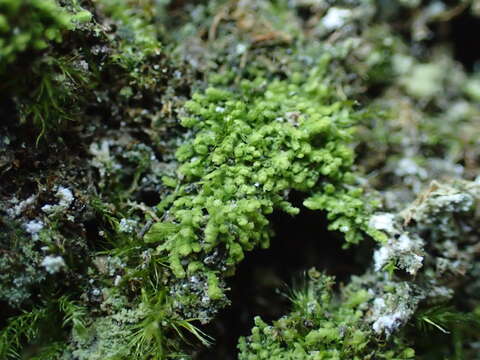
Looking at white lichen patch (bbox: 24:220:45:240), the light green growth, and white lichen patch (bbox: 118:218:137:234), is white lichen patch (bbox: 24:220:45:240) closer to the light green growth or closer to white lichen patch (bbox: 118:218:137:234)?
white lichen patch (bbox: 118:218:137:234)

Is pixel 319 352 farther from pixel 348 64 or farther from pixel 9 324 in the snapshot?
pixel 348 64

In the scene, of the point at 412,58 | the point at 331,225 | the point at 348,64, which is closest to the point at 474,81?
the point at 412,58

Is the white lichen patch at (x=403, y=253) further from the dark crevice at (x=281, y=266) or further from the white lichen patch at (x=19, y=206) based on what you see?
the white lichen patch at (x=19, y=206)

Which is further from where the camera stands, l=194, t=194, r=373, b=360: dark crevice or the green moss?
l=194, t=194, r=373, b=360: dark crevice

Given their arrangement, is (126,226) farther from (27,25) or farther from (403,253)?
(403,253)

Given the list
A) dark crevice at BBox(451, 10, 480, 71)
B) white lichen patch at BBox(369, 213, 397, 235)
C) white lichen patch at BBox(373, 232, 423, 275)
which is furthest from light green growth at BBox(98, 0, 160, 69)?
dark crevice at BBox(451, 10, 480, 71)

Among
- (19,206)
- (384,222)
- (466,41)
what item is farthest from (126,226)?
(466,41)

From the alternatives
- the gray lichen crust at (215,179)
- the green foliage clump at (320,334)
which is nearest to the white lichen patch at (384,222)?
the gray lichen crust at (215,179)
